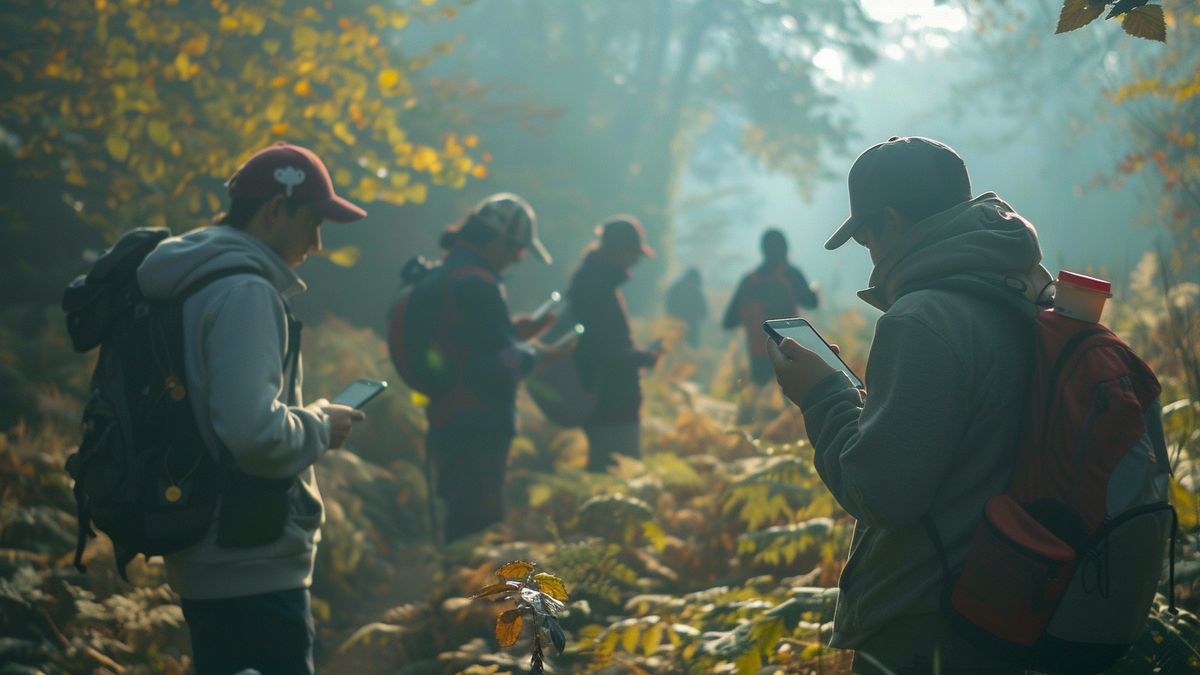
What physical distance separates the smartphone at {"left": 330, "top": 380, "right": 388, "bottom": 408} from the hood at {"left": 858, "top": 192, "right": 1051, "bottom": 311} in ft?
6.51

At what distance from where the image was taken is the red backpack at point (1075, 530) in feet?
6.60

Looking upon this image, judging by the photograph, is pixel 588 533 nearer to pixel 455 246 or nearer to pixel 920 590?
pixel 455 246

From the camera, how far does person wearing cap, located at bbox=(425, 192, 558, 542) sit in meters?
5.67

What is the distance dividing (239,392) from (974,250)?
2.12 metres

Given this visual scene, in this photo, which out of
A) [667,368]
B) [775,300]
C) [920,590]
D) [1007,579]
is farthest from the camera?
[667,368]

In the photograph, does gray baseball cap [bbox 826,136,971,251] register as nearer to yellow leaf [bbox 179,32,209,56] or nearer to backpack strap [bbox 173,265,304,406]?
backpack strap [bbox 173,265,304,406]

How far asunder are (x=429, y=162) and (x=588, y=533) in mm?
3328

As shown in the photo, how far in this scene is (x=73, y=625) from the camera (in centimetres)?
456

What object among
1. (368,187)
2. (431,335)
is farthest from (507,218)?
(368,187)

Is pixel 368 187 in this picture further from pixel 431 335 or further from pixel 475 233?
pixel 431 335

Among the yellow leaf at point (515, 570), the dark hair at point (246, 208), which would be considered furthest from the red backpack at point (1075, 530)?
the dark hair at point (246, 208)

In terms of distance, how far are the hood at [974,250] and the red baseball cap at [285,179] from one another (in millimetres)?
1884

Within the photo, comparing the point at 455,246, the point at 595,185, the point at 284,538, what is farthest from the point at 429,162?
the point at 595,185

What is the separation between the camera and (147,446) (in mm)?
2746
